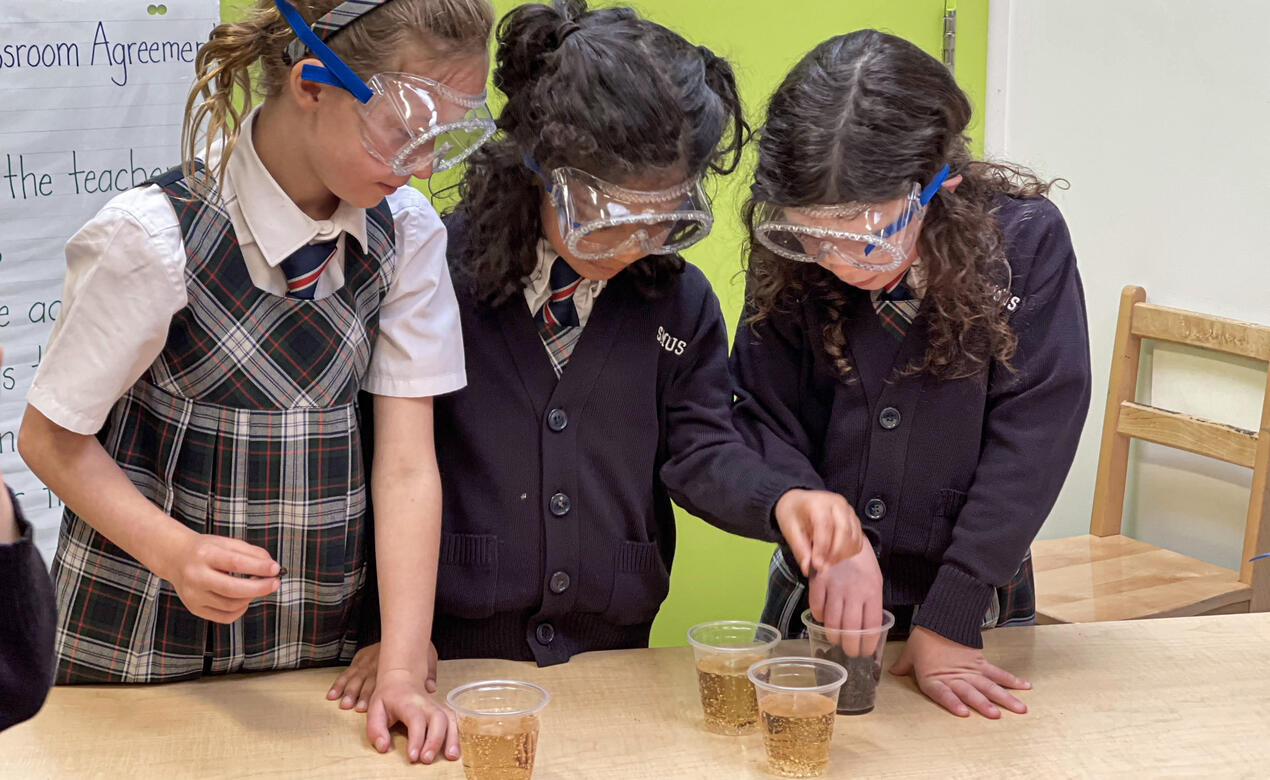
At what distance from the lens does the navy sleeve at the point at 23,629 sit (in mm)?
811

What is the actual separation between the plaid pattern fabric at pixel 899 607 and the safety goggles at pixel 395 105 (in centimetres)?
77

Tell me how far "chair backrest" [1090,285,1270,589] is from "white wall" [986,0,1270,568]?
69 millimetres

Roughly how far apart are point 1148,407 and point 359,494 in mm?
2213

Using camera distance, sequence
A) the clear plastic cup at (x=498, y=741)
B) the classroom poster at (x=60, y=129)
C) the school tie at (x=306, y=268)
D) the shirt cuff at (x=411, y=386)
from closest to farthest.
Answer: the clear plastic cup at (x=498, y=741)
the school tie at (x=306, y=268)
the shirt cuff at (x=411, y=386)
the classroom poster at (x=60, y=129)

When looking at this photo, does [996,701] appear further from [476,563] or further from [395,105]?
[395,105]

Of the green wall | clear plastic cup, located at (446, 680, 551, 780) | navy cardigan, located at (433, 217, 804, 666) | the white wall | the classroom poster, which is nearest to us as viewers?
clear plastic cup, located at (446, 680, 551, 780)

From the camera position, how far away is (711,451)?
5.13ft

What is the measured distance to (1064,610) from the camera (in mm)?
2572

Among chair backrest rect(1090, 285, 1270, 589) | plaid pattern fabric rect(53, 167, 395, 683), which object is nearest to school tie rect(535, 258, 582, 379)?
plaid pattern fabric rect(53, 167, 395, 683)

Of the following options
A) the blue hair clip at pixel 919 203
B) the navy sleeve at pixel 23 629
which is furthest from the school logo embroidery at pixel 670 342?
the navy sleeve at pixel 23 629

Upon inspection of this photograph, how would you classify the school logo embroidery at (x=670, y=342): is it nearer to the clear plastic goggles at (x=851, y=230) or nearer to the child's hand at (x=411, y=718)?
the clear plastic goggles at (x=851, y=230)

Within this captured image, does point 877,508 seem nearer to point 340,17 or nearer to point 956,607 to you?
point 956,607

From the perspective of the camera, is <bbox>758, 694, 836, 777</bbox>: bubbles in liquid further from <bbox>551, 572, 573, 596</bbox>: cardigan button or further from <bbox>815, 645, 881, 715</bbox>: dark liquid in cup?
<bbox>551, 572, 573, 596</bbox>: cardigan button

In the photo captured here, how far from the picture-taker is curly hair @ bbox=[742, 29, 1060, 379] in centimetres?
139
